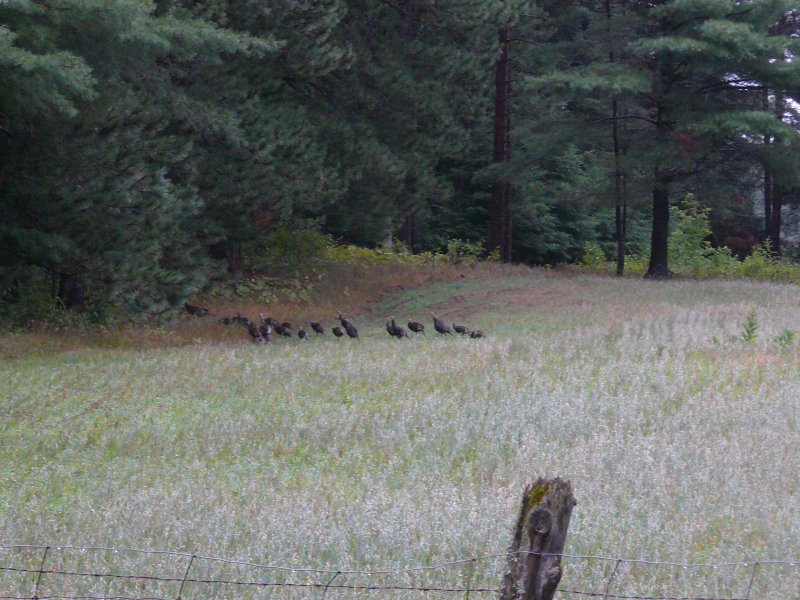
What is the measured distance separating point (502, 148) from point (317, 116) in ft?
29.3

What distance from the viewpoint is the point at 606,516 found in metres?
6.91

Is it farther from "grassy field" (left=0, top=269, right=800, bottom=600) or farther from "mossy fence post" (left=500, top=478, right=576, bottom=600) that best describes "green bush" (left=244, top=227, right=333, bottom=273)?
"mossy fence post" (left=500, top=478, right=576, bottom=600)

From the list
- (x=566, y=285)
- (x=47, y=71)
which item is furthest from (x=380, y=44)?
(x=47, y=71)

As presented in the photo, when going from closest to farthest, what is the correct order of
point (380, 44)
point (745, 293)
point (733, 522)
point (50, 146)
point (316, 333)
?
point (733, 522)
point (50, 146)
point (316, 333)
point (745, 293)
point (380, 44)

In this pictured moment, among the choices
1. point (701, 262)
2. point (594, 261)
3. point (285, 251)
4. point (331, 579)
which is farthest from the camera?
point (594, 261)

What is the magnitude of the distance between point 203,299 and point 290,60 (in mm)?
6487

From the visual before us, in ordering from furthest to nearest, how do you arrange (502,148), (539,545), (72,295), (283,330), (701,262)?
(701,262), (502,148), (283,330), (72,295), (539,545)

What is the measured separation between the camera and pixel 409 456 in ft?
29.4

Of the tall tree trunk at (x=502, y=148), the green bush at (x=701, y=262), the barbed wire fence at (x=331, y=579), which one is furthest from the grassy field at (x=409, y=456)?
the tall tree trunk at (x=502, y=148)

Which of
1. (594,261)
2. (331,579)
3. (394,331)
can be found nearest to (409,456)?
(331,579)

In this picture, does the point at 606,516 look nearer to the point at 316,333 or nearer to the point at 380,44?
the point at 316,333

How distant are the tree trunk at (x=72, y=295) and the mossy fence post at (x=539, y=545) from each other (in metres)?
17.7

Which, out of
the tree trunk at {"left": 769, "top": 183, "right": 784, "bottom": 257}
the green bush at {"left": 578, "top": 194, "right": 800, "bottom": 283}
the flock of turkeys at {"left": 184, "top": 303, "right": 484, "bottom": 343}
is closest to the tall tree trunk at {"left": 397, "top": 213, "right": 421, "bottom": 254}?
the green bush at {"left": 578, "top": 194, "right": 800, "bottom": 283}

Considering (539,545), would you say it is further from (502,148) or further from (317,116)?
(502,148)
